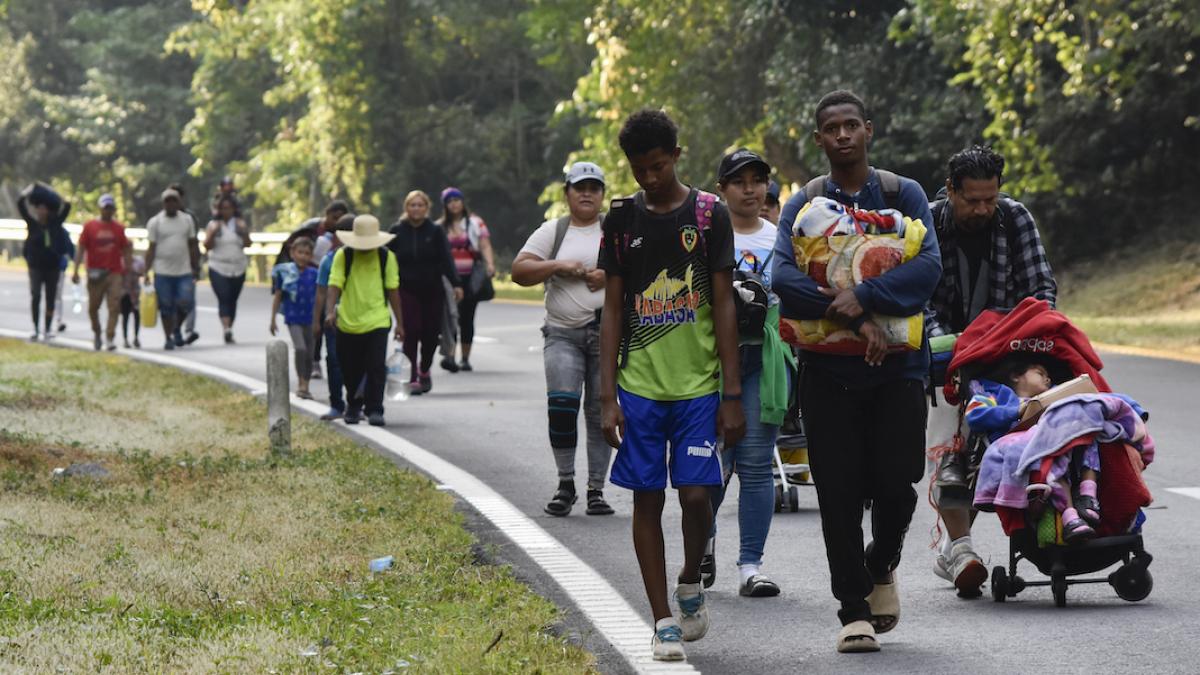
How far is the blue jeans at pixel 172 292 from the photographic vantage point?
22906 mm

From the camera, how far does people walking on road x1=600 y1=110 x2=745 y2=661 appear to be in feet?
21.6

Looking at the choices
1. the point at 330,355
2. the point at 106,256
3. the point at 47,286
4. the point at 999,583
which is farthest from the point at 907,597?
the point at 47,286

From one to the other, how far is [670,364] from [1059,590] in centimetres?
188

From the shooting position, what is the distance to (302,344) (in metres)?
17.1

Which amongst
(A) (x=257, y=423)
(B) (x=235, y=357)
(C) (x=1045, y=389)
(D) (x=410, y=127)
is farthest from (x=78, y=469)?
(D) (x=410, y=127)

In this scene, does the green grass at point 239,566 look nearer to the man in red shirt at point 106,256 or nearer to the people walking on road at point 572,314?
the people walking on road at point 572,314

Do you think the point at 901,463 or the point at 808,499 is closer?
the point at 901,463

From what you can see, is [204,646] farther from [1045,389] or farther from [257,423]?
[257,423]

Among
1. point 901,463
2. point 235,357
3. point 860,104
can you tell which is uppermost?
point 860,104

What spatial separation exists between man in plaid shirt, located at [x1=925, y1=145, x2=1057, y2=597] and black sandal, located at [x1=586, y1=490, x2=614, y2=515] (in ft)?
8.46

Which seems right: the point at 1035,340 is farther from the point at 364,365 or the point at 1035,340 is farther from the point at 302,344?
the point at 302,344

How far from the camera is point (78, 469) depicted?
11.4m

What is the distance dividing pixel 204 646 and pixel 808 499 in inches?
187

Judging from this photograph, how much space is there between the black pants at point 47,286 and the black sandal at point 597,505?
14651 millimetres
